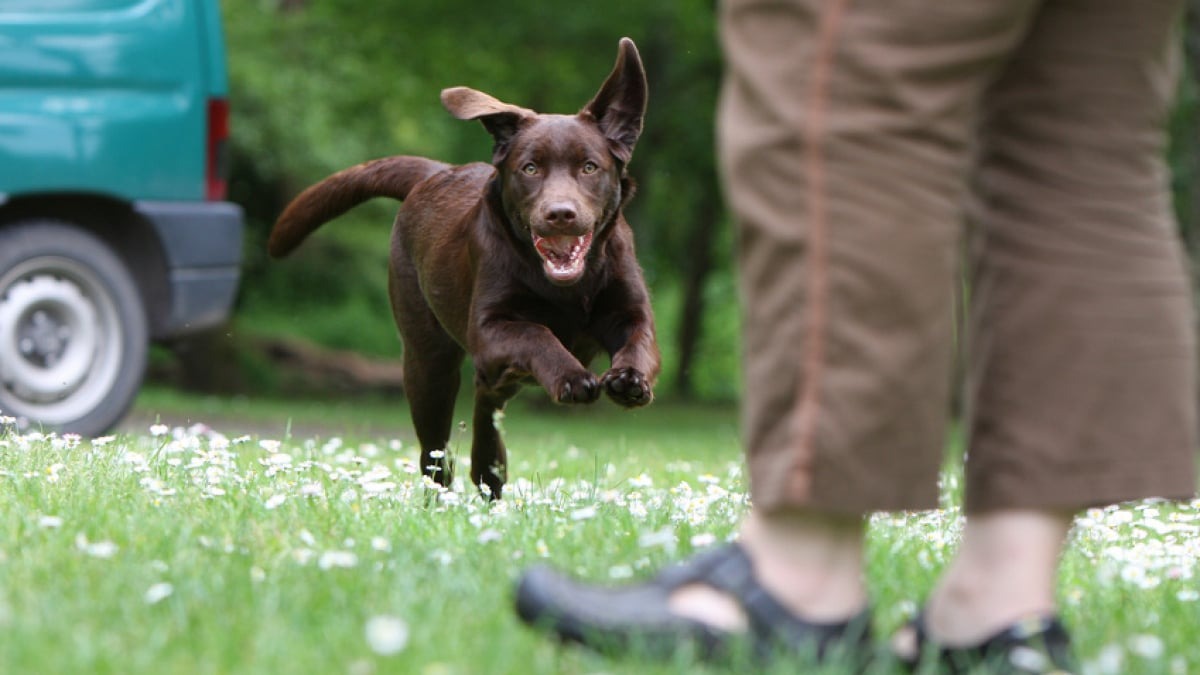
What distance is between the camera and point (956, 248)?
2.19m

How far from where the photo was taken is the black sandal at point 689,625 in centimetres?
214

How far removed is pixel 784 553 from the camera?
7.13 feet

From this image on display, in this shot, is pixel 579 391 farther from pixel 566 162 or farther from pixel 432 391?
pixel 432 391

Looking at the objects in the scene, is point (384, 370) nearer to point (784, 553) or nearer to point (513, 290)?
point (513, 290)

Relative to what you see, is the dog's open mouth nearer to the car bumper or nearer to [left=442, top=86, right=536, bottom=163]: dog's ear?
[left=442, top=86, right=536, bottom=163]: dog's ear

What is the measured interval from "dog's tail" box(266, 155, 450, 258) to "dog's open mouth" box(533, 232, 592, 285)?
1024mm

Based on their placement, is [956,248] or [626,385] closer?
[956,248]

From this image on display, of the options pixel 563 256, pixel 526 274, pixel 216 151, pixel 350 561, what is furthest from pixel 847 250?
pixel 216 151

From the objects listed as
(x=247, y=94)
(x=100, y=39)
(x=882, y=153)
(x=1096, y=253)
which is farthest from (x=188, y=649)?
(x=247, y=94)

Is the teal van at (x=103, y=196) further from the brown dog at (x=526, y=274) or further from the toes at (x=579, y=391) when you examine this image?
the toes at (x=579, y=391)

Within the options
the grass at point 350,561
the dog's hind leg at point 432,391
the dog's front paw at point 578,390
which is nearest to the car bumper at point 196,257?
the dog's hind leg at point 432,391

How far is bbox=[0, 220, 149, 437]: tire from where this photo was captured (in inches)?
275

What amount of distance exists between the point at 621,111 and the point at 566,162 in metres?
0.30

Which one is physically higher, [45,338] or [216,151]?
[216,151]
